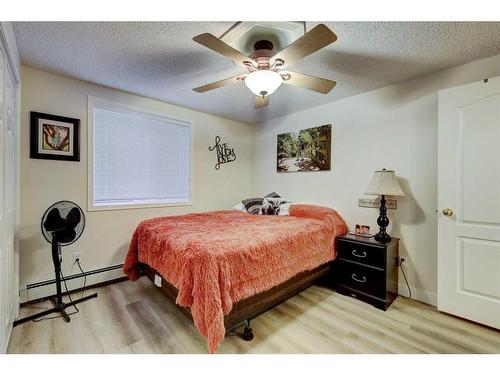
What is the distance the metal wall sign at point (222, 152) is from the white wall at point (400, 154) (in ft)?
4.40

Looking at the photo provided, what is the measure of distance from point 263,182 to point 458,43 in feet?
9.14

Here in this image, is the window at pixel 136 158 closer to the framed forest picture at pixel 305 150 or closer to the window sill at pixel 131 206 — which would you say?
the window sill at pixel 131 206

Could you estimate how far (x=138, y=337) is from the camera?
5.58 feet

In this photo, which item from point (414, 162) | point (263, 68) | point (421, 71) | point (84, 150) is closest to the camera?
point (263, 68)

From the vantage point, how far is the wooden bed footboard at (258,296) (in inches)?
63.8

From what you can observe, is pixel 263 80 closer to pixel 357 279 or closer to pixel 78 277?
pixel 357 279

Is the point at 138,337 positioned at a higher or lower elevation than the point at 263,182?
lower

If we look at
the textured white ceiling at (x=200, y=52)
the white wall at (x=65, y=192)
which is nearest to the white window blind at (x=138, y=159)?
the white wall at (x=65, y=192)

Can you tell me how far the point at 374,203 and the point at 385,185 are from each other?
0.40 metres

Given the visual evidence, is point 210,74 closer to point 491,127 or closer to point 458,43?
point 458,43

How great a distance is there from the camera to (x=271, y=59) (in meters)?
1.57

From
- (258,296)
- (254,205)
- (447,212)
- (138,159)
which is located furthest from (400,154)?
(138,159)

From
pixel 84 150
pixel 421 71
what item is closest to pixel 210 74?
pixel 84 150
